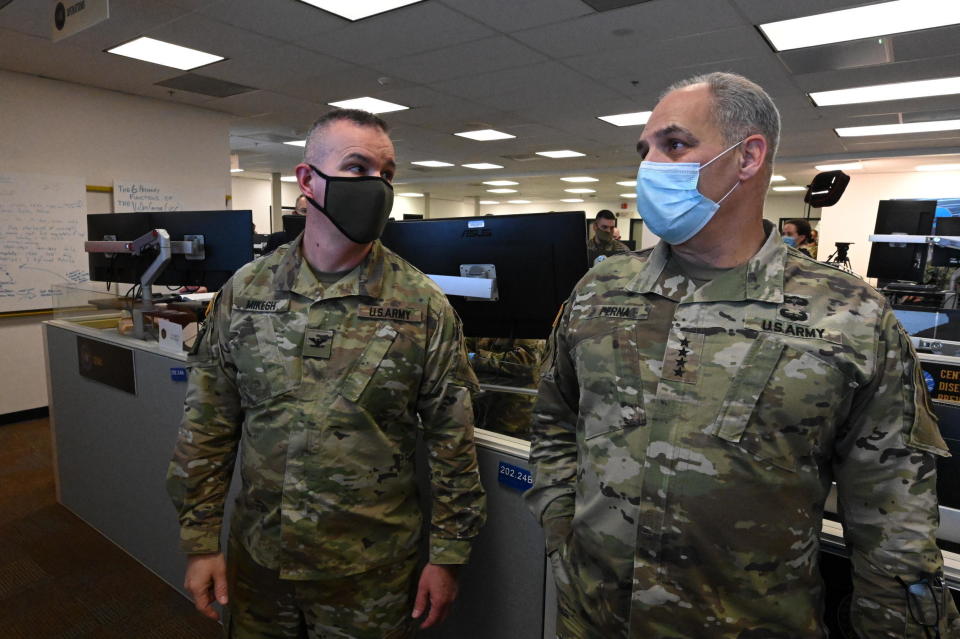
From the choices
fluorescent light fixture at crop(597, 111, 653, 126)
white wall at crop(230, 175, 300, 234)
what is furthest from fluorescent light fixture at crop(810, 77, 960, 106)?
white wall at crop(230, 175, 300, 234)

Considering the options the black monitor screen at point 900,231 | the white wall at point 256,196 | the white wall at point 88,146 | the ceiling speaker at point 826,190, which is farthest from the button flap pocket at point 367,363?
the white wall at point 256,196

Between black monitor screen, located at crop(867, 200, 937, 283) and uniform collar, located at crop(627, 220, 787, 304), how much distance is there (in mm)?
3458

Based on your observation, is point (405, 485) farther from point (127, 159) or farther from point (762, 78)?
point (127, 159)

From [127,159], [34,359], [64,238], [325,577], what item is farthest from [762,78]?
[34,359]

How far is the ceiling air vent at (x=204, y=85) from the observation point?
15.7 ft

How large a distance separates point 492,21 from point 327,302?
9.48 ft

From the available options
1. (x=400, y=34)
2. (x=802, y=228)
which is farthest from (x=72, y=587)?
(x=802, y=228)

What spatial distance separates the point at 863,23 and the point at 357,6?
3103mm

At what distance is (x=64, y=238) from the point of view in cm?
484

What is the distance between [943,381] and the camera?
1.29 metres

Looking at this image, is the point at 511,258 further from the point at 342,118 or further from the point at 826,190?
the point at 826,190

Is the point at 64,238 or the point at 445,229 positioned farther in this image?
the point at 64,238

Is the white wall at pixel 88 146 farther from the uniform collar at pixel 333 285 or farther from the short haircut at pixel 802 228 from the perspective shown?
the short haircut at pixel 802 228

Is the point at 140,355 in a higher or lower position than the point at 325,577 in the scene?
higher
